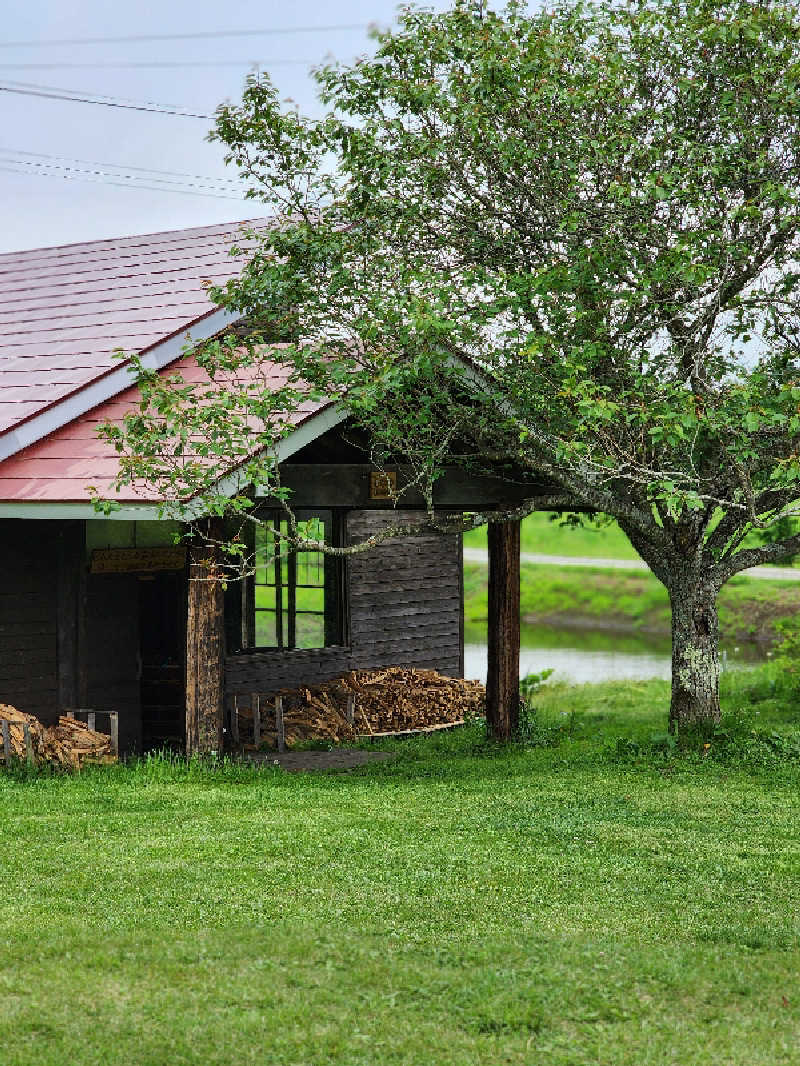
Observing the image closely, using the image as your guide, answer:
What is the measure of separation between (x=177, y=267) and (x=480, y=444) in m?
4.10

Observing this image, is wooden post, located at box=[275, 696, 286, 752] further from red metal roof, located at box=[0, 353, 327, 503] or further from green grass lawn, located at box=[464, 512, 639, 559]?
green grass lawn, located at box=[464, 512, 639, 559]

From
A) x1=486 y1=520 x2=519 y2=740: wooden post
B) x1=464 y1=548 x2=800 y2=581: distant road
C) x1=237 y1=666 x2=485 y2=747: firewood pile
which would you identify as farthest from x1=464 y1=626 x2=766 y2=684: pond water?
x1=486 y1=520 x2=519 y2=740: wooden post

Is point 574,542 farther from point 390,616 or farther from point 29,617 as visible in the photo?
point 29,617

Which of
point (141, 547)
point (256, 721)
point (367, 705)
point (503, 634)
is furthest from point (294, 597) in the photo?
point (503, 634)

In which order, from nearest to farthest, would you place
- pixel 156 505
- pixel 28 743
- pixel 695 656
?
pixel 156 505
pixel 28 743
pixel 695 656

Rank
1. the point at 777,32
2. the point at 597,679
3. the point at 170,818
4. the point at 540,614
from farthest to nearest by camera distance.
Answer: the point at 540,614
the point at 597,679
the point at 777,32
the point at 170,818

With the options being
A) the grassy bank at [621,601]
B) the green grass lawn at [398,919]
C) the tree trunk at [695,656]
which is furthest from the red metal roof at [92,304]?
the grassy bank at [621,601]

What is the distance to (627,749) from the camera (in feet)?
40.5

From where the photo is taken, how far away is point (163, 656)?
14508mm

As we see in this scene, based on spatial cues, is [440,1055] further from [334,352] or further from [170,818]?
[334,352]

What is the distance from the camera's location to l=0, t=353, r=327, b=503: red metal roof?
1059 centimetres

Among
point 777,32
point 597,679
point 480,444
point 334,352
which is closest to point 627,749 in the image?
point 480,444

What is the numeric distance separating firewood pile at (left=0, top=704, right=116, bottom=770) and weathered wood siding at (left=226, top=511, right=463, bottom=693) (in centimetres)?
316

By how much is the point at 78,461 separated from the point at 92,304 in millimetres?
3287
